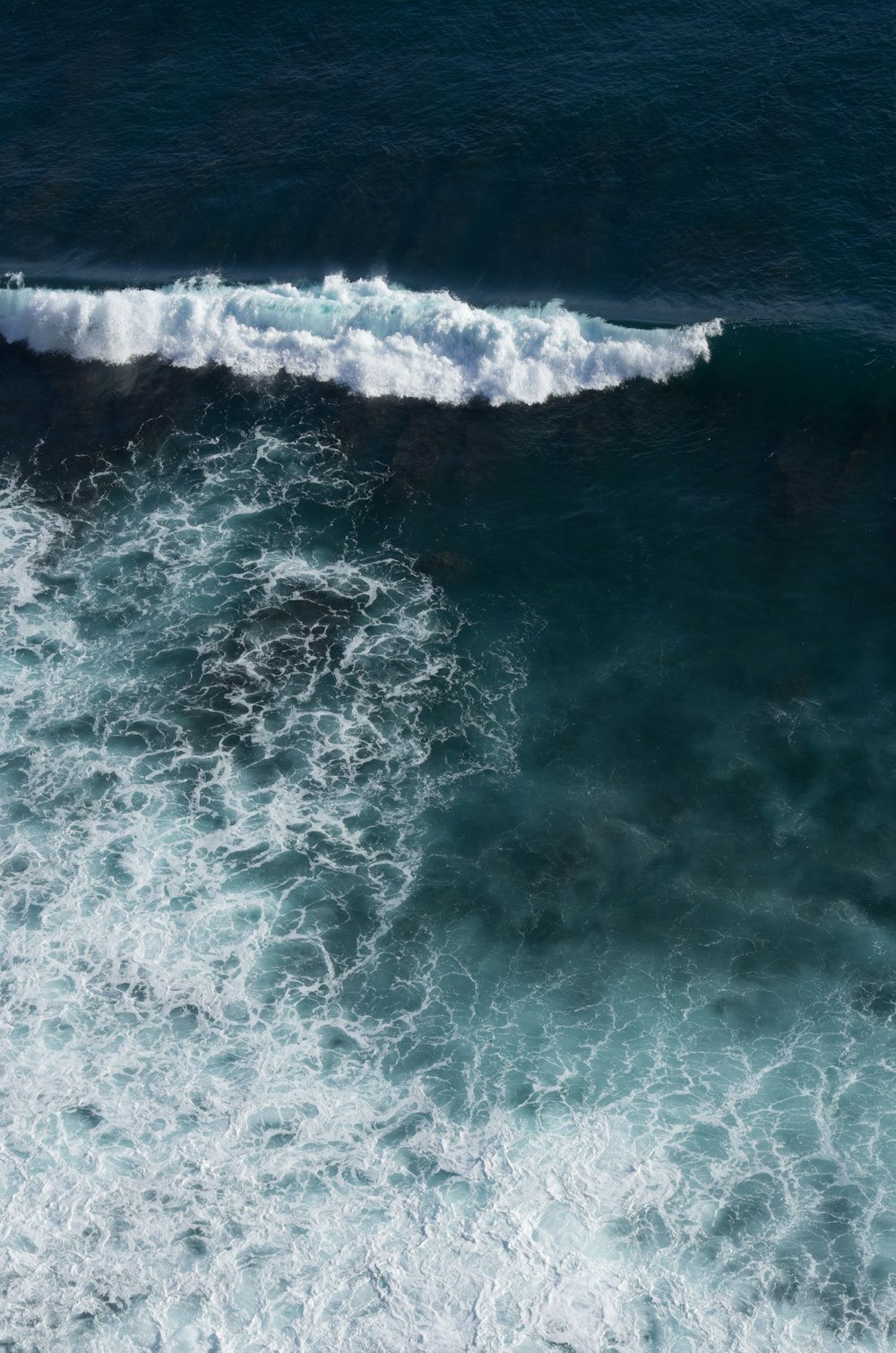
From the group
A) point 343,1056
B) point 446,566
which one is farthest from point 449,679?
point 343,1056

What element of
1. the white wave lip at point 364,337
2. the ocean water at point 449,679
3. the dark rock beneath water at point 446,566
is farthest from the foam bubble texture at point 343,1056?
the white wave lip at point 364,337

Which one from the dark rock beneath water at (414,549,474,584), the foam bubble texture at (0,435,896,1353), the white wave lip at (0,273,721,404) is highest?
the white wave lip at (0,273,721,404)

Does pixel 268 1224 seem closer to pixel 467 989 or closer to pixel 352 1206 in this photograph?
pixel 352 1206

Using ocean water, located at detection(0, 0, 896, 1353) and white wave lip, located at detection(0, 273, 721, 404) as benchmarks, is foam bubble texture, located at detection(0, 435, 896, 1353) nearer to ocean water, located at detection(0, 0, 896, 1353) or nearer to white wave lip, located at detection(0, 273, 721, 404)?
ocean water, located at detection(0, 0, 896, 1353)

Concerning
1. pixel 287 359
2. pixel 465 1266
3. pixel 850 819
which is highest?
pixel 287 359

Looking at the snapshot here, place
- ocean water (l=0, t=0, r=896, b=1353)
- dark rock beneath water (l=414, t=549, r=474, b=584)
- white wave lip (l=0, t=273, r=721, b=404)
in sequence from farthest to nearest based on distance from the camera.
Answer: white wave lip (l=0, t=273, r=721, b=404)
dark rock beneath water (l=414, t=549, r=474, b=584)
ocean water (l=0, t=0, r=896, b=1353)

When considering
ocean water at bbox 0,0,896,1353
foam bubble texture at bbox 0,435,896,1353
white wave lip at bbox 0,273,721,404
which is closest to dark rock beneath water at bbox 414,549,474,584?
ocean water at bbox 0,0,896,1353

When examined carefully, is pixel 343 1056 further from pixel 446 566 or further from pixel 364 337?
pixel 364 337

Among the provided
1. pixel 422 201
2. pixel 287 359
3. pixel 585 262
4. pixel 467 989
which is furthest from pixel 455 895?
pixel 422 201

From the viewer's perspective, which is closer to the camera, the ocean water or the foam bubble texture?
the foam bubble texture
